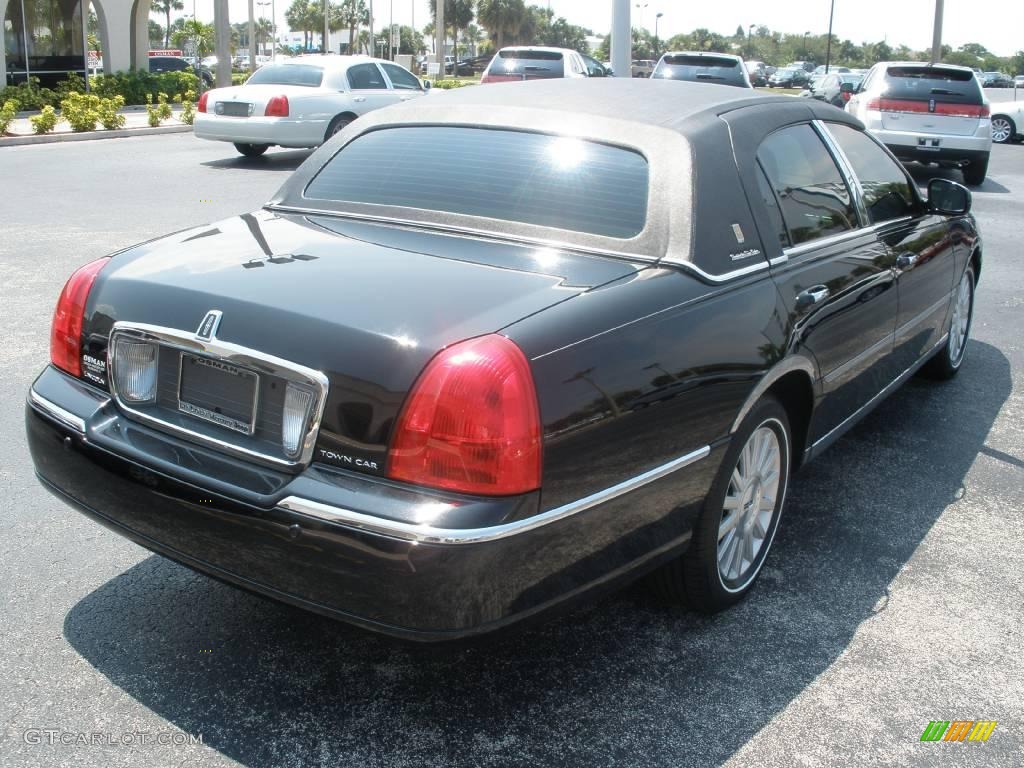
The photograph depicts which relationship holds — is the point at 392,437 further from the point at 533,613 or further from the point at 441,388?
the point at 533,613

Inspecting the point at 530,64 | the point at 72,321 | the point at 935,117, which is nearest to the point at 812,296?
the point at 72,321

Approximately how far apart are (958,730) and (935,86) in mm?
14265

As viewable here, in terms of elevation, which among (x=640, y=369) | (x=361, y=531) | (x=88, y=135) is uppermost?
(x=640, y=369)

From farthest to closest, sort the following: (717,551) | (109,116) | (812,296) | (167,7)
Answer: (167,7)
(109,116)
(812,296)
(717,551)

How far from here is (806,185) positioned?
4145 mm

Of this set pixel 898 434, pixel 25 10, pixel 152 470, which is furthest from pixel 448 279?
pixel 25 10

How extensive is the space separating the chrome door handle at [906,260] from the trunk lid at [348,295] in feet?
6.26

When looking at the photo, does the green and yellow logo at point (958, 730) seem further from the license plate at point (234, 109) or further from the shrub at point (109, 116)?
the shrub at point (109, 116)

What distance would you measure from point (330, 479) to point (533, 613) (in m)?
0.61

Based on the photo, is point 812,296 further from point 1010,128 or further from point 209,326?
point 1010,128

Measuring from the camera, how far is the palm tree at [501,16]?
102062 millimetres

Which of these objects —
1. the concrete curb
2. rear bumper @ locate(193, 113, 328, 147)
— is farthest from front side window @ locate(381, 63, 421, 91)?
the concrete curb

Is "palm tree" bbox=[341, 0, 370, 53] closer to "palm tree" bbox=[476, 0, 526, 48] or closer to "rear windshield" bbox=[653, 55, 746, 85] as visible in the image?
"palm tree" bbox=[476, 0, 526, 48]

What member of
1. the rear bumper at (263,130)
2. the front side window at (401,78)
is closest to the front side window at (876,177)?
the rear bumper at (263,130)
